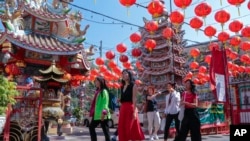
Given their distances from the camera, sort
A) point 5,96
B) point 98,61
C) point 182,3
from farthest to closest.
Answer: point 98,61 → point 182,3 → point 5,96

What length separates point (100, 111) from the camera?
561 centimetres

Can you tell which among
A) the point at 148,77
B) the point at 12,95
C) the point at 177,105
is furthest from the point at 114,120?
the point at 12,95

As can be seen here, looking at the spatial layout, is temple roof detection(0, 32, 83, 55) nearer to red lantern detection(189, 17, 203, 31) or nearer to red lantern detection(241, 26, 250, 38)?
red lantern detection(189, 17, 203, 31)

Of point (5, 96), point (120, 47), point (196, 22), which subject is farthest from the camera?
point (120, 47)

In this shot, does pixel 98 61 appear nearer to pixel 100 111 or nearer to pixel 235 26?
pixel 235 26

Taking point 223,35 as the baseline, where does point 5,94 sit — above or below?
below

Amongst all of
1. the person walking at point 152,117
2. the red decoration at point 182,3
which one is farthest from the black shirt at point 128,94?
the red decoration at point 182,3

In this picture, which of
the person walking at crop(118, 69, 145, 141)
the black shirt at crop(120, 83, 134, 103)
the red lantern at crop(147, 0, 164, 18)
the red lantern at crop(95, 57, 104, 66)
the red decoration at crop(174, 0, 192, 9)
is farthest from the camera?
the red lantern at crop(95, 57, 104, 66)

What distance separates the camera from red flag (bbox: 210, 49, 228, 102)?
565cm

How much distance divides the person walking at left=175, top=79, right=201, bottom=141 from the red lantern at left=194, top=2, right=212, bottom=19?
16.2 feet

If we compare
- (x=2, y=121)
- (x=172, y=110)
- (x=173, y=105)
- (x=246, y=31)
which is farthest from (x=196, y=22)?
(x=2, y=121)

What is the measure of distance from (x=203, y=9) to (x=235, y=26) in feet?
7.86

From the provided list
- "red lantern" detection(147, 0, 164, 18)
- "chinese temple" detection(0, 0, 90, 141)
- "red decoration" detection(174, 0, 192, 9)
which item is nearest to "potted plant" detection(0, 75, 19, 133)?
"chinese temple" detection(0, 0, 90, 141)

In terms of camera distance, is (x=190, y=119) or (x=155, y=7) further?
(x=155, y=7)
